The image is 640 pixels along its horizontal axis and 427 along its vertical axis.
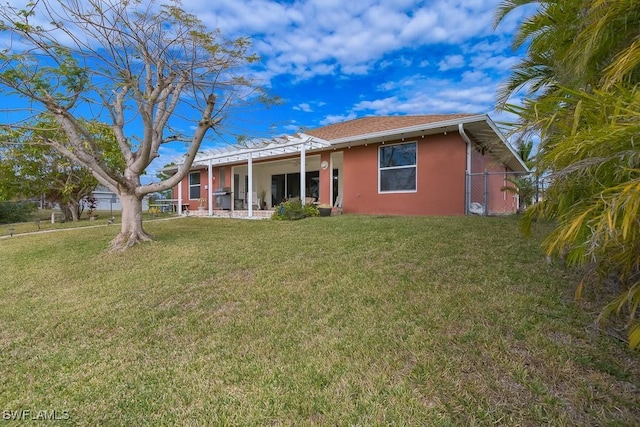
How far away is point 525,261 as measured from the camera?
4.83 meters

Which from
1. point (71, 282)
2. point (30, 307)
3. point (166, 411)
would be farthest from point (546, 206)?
point (71, 282)

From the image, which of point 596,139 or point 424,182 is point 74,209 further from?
point 596,139

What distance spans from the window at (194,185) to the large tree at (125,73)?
11602 millimetres

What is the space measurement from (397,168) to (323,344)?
9.37 meters

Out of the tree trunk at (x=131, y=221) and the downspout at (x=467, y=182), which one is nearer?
the tree trunk at (x=131, y=221)

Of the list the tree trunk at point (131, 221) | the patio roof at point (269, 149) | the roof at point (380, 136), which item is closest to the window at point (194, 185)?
the roof at point (380, 136)

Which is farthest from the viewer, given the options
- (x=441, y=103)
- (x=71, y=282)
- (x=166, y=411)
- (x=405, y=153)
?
(x=441, y=103)

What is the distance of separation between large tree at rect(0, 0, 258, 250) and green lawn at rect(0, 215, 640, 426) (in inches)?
113

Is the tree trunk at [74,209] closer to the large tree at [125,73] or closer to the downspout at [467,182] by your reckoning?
the large tree at [125,73]

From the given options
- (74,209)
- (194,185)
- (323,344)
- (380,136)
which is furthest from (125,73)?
(74,209)

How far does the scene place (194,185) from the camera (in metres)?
19.9

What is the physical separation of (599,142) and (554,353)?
173 centimetres

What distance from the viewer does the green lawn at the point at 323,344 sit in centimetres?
215

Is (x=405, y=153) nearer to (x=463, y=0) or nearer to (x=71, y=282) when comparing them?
(x=463, y=0)
